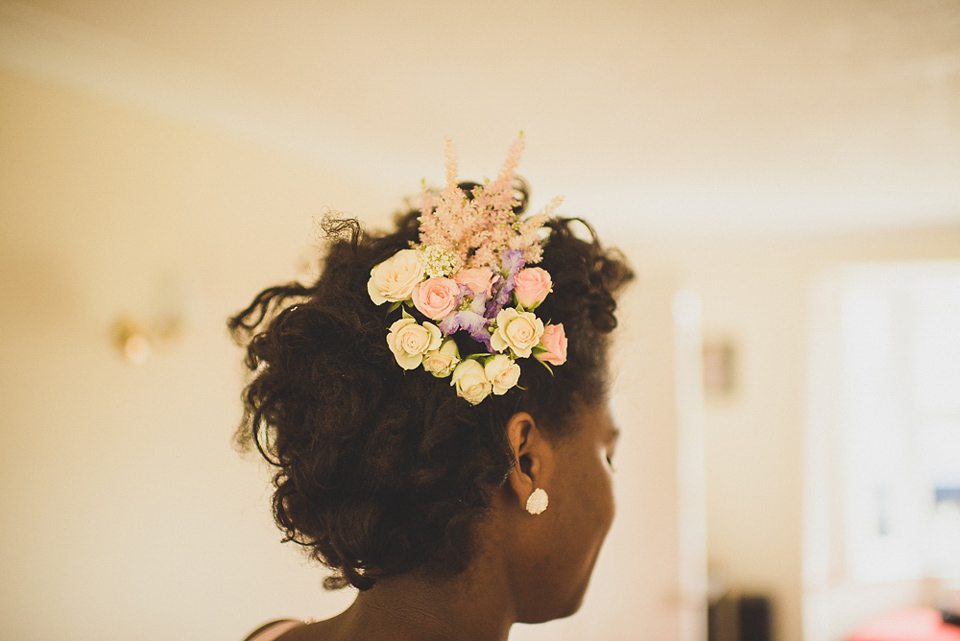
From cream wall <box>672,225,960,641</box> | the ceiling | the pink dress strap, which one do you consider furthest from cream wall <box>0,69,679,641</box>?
cream wall <box>672,225,960,641</box>

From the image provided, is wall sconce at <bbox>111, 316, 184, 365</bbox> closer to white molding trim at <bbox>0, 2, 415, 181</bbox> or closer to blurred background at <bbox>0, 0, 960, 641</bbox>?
blurred background at <bbox>0, 0, 960, 641</bbox>

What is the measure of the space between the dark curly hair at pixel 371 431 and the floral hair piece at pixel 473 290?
1.2 inches

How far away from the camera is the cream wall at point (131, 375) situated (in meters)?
1.70

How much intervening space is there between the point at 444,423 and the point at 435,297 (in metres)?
0.16

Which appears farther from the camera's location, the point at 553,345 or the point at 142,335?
the point at 142,335

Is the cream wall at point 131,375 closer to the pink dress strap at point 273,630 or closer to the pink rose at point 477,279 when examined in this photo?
the pink rose at point 477,279

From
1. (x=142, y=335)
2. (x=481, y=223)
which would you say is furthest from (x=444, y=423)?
(x=142, y=335)

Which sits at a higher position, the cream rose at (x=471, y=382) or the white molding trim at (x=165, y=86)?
the white molding trim at (x=165, y=86)

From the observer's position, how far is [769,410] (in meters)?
4.26

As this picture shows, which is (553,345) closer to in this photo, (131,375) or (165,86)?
(131,375)

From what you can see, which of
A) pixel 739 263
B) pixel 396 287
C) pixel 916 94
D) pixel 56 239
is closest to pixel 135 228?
pixel 56 239

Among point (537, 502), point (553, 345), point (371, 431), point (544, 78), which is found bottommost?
point (537, 502)

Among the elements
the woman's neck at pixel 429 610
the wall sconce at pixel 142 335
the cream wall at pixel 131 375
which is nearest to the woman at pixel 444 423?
the woman's neck at pixel 429 610

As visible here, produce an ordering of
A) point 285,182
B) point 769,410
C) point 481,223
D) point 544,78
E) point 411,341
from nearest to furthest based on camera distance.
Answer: point 411,341 < point 481,223 < point 544,78 < point 285,182 < point 769,410
